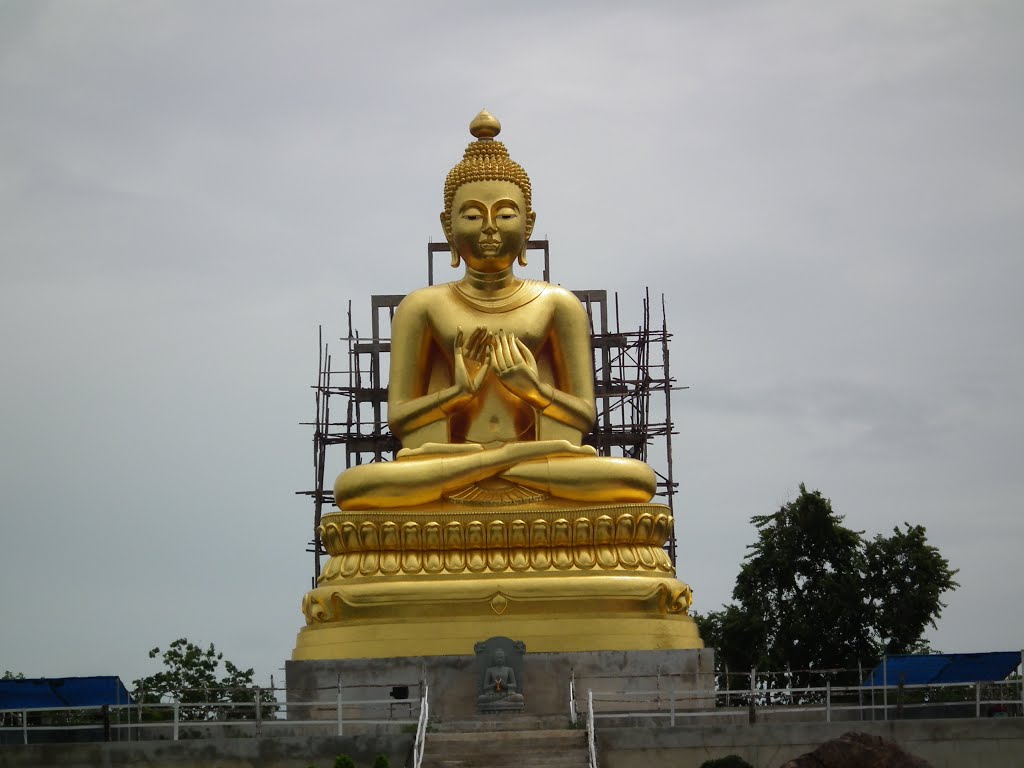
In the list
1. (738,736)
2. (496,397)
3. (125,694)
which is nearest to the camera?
(738,736)

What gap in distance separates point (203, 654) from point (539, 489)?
7.89 meters

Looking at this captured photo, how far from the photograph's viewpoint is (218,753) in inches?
631

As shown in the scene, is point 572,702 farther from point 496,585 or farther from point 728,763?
point 496,585

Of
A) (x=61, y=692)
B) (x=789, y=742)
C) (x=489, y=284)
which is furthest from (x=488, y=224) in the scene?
(x=789, y=742)

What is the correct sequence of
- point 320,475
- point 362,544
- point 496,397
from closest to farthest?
point 362,544 < point 496,397 < point 320,475

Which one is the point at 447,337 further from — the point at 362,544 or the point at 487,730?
the point at 487,730

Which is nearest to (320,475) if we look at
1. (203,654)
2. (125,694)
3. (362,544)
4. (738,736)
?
(203,654)

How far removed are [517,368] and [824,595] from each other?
689cm

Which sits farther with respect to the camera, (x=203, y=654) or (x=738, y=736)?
(x=203, y=654)

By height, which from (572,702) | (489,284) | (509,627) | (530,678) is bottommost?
(572,702)

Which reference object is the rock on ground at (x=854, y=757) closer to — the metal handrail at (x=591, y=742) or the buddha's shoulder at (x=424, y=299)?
the metal handrail at (x=591, y=742)

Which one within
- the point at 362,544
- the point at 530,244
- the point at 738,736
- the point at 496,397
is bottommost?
the point at 738,736

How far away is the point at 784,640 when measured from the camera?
25062 millimetres

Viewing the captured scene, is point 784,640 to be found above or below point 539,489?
below
